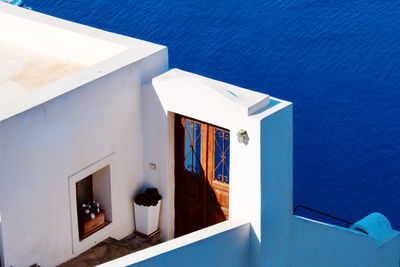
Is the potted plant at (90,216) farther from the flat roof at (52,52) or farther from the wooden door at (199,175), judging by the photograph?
the flat roof at (52,52)

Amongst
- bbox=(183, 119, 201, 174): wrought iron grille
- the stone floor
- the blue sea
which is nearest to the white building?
bbox=(183, 119, 201, 174): wrought iron grille

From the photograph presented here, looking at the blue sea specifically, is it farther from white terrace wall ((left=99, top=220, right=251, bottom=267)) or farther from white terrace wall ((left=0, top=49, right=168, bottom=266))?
white terrace wall ((left=99, top=220, right=251, bottom=267))

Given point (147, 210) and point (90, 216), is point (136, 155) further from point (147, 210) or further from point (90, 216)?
point (90, 216)

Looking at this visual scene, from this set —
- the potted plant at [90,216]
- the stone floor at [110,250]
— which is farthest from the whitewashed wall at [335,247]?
the potted plant at [90,216]

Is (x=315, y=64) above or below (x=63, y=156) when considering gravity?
below

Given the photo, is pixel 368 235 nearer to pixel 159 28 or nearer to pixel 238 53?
pixel 238 53

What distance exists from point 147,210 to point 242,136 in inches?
100

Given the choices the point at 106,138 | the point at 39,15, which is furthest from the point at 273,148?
the point at 39,15

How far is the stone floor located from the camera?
41.2ft

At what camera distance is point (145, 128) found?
13164 mm

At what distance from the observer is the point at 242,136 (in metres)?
11.6

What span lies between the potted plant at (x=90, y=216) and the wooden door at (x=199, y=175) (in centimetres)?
140

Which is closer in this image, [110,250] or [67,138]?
[67,138]

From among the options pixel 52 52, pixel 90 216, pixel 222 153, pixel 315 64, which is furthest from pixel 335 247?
pixel 315 64
